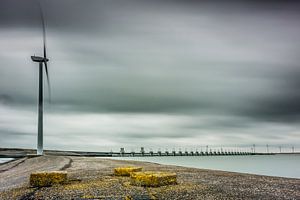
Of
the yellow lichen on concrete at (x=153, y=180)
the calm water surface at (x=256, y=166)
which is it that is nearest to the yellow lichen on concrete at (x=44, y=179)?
the yellow lichen on concrete at (x=153, y=180)

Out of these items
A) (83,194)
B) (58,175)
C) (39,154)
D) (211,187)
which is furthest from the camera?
(39,154)

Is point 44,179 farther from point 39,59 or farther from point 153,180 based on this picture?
point 39,59

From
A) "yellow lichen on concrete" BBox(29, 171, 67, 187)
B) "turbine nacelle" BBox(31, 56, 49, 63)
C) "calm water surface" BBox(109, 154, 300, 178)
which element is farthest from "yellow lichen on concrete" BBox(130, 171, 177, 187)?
"turbine nacelle" BBox(31, 56, 49, 63)

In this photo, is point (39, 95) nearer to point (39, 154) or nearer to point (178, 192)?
point (39, 154)

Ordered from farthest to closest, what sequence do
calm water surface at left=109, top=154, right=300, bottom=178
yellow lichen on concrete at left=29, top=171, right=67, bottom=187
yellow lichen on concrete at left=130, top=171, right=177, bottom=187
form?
calm water surface at left=109, top=154, right=300, bottom=178, yellow lichen on concrete at left=29, top=171, right=67, bottom=187, yellow lichen on concrete at left=130, top=171, right=177, bottom=187

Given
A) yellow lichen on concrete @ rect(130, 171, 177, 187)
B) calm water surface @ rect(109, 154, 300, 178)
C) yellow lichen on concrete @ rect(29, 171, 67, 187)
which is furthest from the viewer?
calm water surface @ rect(109, 154, 300, 178)

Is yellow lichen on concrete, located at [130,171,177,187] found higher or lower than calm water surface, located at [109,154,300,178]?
higher

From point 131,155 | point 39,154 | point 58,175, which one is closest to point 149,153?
point 131,155

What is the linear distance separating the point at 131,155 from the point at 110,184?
6428 inches

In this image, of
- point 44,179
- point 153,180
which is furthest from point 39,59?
point 153,180

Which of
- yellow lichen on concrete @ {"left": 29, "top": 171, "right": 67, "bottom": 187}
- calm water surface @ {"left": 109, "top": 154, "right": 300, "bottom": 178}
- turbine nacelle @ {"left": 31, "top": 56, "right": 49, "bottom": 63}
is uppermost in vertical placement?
turbine nacelle @ {"left": 31, "top": 56, "right": 49, "bottom": 63}

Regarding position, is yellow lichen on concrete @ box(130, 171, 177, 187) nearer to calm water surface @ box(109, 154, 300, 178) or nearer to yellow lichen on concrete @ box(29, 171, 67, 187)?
yellow lichen on concrete @ box(29, 171, 67, 187)

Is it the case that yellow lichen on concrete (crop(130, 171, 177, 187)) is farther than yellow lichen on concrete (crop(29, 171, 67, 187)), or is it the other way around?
yellow lichen on concrete (crop(29, 171, 67, 187))

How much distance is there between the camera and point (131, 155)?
568 feet
